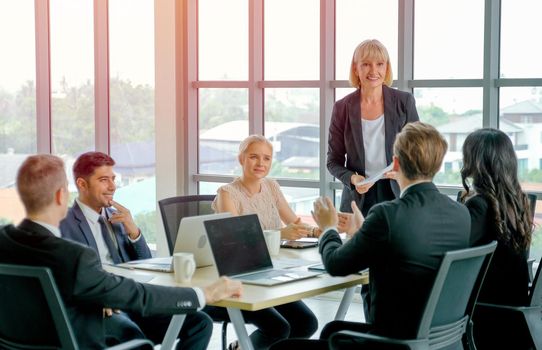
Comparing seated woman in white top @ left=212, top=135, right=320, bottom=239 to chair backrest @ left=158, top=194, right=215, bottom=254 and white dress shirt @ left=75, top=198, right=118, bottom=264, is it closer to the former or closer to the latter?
chair backrest @ left=158, top=194, right=215, bottom=254

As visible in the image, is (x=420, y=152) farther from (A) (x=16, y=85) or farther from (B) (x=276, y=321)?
(A) (x=16, y=85)

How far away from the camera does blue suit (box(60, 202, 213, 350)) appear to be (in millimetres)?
3678

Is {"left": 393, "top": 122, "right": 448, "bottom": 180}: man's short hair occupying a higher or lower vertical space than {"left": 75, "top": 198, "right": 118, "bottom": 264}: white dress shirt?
higher

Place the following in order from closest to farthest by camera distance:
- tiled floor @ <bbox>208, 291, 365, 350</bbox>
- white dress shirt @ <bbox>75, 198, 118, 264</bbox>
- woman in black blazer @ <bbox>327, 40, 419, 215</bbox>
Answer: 1. white dress shirt @ <bbox>75, 198, 118, 264</bbox>
2. woman in black blazer @ <bbox>327, 40, 419, 215</bbox>
3. tiled floor @ <bbox>208, 291, 365, 350</bbox>

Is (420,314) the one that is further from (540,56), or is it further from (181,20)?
(181,20)

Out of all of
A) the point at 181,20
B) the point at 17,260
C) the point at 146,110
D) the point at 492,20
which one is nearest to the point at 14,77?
the point at 146,110

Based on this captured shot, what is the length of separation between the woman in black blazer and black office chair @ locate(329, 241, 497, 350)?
1.78 meters

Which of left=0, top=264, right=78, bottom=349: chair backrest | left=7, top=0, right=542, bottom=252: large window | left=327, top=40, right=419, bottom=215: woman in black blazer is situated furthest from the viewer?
left=7, top=0, right=542, bottom=252: large window

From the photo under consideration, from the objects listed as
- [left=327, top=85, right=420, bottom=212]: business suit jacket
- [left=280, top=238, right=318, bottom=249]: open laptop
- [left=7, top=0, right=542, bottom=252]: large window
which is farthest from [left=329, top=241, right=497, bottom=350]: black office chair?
[left=7, top=0, right=542, bottom=252]: large window

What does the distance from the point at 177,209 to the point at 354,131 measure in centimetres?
107

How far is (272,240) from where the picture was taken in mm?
4059

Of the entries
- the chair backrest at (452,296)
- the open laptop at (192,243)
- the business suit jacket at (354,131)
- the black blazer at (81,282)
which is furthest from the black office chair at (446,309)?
the business suit jacket at (354,131)

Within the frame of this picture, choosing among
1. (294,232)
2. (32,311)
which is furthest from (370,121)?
(32,311)

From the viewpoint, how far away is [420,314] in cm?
295
